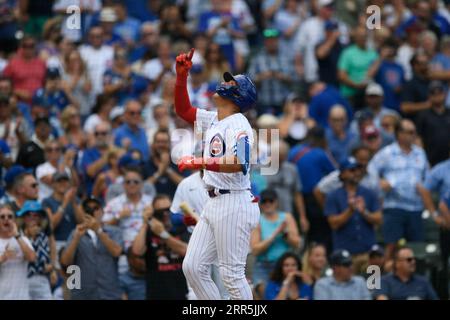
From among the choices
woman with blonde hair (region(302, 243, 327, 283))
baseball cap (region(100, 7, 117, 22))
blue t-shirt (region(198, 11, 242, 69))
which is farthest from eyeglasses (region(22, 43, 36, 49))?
woman with blonde hair (region(302, 243, 327, 283))

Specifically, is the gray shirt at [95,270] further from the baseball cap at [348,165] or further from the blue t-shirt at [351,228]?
the baseball cap at [348,165]

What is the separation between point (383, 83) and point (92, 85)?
151 inches

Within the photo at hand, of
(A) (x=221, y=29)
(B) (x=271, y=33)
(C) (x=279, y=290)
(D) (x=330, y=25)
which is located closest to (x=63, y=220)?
(C) (x=279, y=290)

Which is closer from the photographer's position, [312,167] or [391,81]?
[312,167]

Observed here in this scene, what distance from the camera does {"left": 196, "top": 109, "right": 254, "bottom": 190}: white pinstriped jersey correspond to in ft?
27.5

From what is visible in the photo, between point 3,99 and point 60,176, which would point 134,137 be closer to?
point 3,99

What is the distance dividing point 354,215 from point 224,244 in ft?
14.1

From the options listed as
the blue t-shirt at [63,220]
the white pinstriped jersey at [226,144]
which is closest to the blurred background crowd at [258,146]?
the blue t-shirt at [63,220]

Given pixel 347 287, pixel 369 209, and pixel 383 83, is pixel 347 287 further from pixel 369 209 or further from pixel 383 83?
pixel 383 83

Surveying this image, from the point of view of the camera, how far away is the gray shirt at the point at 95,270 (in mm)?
10852

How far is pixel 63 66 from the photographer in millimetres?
15055

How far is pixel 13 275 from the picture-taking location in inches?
415
